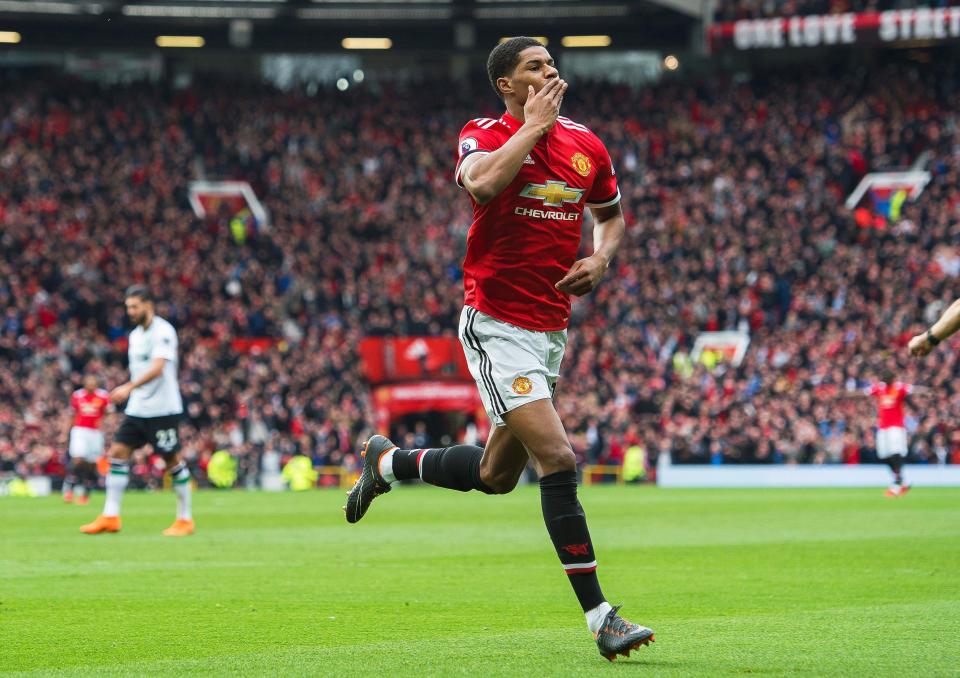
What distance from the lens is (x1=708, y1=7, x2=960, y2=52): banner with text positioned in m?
39.7

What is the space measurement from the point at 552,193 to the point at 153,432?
8.28 meters

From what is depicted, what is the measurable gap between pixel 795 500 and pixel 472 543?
33.9 ft

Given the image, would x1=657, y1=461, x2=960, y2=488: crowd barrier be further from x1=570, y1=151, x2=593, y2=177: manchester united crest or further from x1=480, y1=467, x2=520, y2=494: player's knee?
x1=570, y1=151, x2=593, y2=177: manchester united crest

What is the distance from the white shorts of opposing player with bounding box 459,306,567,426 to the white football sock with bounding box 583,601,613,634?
0.94 metres

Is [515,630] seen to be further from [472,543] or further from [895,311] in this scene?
[895,311]

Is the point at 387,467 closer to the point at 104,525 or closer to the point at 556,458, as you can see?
the point at 556,458

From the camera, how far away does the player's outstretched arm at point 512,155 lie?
5762mm

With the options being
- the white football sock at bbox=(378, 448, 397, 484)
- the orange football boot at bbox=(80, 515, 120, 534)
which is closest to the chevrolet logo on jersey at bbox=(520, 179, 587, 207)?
the white football sock at bbox=(378, 448, 397, 484)

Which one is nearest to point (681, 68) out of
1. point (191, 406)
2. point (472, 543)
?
point (191, 406)

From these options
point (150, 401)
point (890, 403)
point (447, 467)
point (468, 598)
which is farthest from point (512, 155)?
point (890, 403)

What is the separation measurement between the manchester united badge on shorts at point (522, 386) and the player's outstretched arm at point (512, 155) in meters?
0.80

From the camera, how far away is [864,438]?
102ft

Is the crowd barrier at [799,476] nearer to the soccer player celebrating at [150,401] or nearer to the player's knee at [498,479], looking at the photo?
the soccer player celebrating at [150,401]

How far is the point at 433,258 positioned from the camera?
38.7 m
